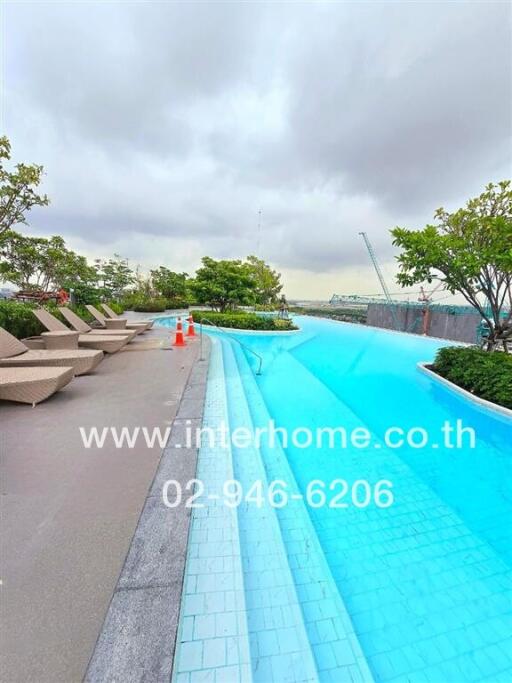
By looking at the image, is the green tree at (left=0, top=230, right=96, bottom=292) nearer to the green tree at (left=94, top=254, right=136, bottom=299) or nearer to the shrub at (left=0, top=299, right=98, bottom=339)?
the shrub at (left=0, top=299, right=98, bottom=339)

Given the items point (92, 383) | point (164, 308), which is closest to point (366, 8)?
point (92, 383)

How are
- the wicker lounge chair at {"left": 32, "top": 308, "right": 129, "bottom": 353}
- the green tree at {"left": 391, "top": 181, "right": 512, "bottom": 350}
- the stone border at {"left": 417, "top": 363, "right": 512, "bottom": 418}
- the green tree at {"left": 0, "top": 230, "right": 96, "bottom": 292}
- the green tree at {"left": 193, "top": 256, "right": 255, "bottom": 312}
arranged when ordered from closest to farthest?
the stone border at {"left": 417, "top": 363, "right": 512, "bottom": 418}
the green tree at {"left": 391, "top": 181, "right": 512, "bottom": 350}
the wicker lounge chair at {"left": 32, "top": 308, "right": 129, "bottom": 353}
the green tree at {"left": 0, "top": 230, "right": 96, "bottom": 292}
the green tree at {"left": 193, "top": 256, "right": 255, "bottom": 312}

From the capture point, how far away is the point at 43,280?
1758cm

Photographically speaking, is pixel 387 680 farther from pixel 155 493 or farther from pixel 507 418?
pixel 507 418

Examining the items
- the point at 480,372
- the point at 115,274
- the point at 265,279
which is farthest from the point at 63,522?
the point at 115,274

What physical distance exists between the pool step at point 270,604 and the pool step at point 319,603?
4.4 inches

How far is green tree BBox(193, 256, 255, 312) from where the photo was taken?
14.9 m

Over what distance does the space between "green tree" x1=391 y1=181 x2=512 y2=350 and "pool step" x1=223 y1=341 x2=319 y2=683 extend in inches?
235

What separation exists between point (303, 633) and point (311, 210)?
16.0 metres

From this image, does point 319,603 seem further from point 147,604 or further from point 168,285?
point 168,285

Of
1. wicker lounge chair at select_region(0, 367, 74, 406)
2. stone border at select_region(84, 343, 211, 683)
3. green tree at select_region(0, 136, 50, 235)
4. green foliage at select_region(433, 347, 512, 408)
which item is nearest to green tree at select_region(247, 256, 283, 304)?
green tree at select_region(0, 136, 50, 235)

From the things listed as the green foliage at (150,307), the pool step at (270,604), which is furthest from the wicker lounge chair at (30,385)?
the green foliage at (150,307)

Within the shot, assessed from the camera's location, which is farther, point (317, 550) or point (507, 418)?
point (507, 418)

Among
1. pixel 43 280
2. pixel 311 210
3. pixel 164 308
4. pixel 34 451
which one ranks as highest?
pixel 311 210
